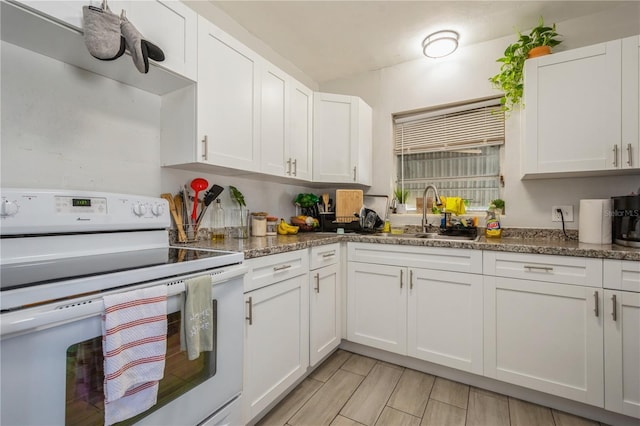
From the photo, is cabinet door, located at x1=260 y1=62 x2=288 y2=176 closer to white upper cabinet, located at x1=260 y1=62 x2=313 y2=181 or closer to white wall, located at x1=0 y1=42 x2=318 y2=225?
white upper cabinet, located at x1=260 y1=62 x2=313 y2=181

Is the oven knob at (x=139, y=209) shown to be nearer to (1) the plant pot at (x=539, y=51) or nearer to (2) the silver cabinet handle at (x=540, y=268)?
(2) the silver cabinet handle at (x=540, y=268)

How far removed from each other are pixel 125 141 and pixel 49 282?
1.01 m

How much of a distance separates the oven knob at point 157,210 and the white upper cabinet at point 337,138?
1315mm

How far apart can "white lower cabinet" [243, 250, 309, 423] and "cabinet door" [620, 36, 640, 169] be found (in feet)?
6.29

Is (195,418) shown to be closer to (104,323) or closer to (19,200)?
(104,323)

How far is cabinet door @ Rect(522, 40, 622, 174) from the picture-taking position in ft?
5.46

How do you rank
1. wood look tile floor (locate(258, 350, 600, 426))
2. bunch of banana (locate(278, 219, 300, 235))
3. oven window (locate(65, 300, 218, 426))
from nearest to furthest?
oven window (locate(65, 300, 218, 426)) → wood look tile floor (locate(258, 350, 600, 426)) → bunch of banana (locate(278, 219, 300, 235))

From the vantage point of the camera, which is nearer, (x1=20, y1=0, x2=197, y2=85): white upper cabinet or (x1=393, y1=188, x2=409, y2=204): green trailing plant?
(x1=20, y1=0, x2=197, y2=85): white upper cabinet

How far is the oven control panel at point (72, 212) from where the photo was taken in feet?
3.20

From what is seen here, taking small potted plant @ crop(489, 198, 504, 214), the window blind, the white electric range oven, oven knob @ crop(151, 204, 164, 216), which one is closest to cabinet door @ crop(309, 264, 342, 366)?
the white electric range oven

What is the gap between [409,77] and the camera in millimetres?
2643

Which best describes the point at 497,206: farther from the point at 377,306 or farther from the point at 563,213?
the point at 377,306

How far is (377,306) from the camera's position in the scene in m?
2.05

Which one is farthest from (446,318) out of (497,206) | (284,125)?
(284,125)
